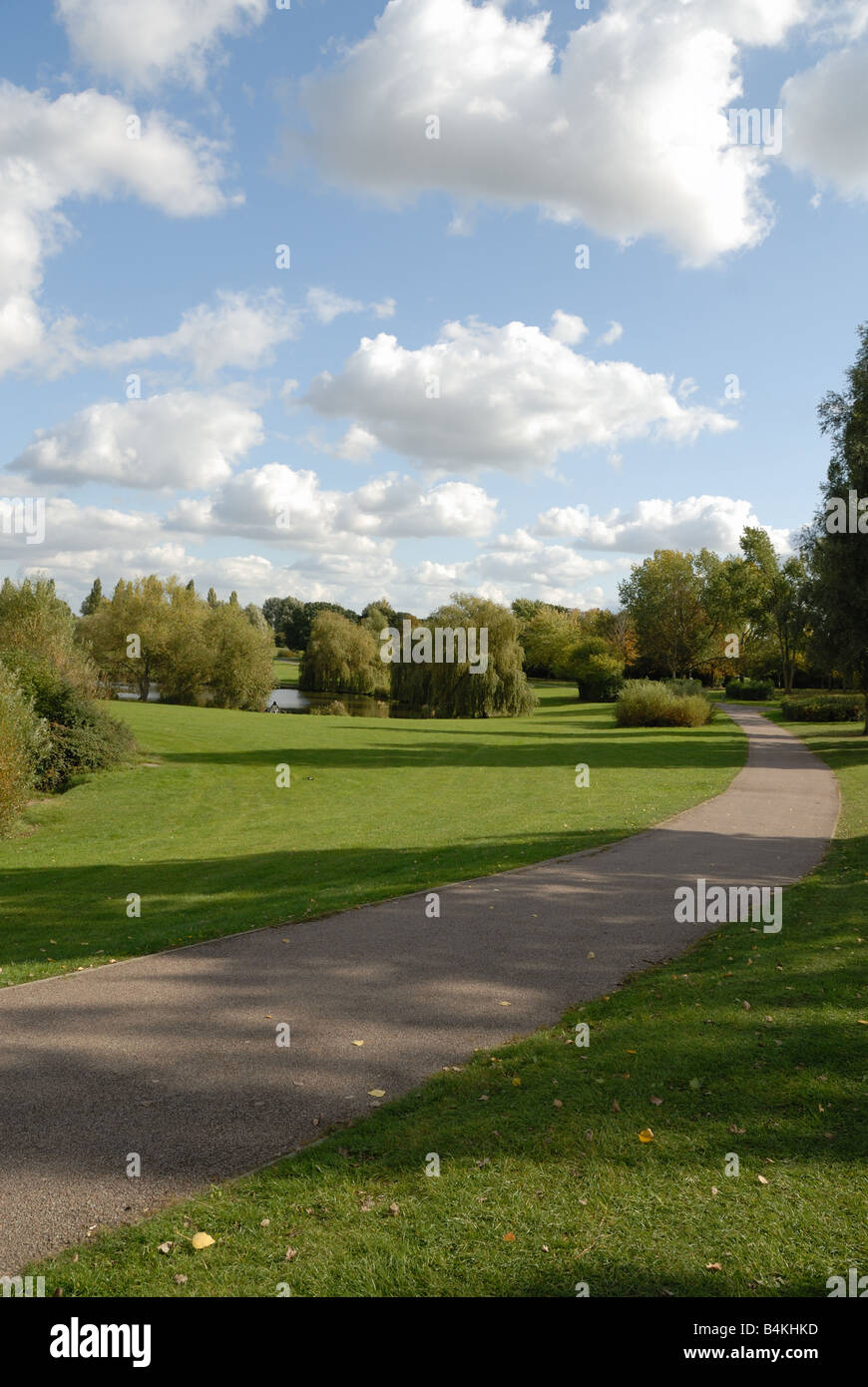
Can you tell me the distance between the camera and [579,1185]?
443cm

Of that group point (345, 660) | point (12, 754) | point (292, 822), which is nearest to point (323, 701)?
point (345, 660)

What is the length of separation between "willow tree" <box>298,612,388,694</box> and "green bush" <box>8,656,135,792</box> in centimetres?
4260

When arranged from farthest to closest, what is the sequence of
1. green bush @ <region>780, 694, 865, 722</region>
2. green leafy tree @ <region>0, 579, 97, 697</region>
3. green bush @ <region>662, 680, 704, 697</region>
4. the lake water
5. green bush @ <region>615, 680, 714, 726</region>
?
the lake water
green bush @ <region>662, 680, 704, 697</region>
green bush @ <region>780, 694, 865, 722</region>
green bush @ <region>615, 680, 714, 726</region>
green leafy tree @ <region>0, 579, 97, 697</region>

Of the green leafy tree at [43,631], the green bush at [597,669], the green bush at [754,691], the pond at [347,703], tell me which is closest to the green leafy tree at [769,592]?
the green bush at [754,691]

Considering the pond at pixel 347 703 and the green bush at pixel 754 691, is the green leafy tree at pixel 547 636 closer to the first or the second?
the green bush at pixel 754 691

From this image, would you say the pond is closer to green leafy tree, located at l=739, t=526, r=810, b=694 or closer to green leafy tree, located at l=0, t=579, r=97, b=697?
green leafy tree, located at l=0, t=579, r=97, b=697

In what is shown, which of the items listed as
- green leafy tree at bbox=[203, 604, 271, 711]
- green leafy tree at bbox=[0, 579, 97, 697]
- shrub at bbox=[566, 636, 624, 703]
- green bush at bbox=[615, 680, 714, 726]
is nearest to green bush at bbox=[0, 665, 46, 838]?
green leafy tree at bbox=[0, 579, 97, 697]

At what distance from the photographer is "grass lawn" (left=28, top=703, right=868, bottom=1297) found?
12.6 feet

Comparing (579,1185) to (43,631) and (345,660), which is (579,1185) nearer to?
(43,631)

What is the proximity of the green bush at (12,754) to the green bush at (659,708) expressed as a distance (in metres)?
32.9

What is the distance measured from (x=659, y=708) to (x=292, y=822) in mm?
31316
